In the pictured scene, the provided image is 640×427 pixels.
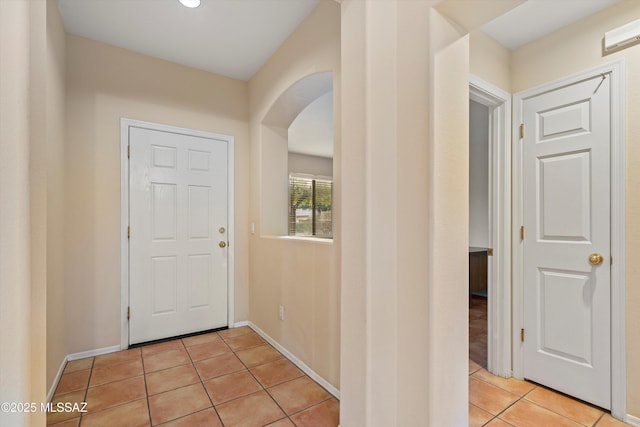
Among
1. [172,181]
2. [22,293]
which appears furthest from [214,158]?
[22,293]

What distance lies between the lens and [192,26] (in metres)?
2.40

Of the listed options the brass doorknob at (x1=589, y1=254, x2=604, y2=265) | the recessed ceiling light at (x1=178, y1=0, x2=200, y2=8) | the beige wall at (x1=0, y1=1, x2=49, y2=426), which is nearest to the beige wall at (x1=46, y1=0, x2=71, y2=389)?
the recessed ceiling light at (x1=178, y1=0, x2=200, y2=8)

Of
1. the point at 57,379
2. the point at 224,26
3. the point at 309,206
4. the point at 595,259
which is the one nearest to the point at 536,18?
the point at 595,259

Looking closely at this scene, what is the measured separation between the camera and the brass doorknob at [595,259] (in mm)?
1828

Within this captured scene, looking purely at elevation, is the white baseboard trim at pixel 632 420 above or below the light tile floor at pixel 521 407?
above

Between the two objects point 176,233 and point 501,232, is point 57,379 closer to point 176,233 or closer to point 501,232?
point 176,233

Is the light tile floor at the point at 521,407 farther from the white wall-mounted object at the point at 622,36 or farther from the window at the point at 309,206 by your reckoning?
the window at the point at 309,206

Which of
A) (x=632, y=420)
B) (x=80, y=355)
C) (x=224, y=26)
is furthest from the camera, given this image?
(x=80, y=355)

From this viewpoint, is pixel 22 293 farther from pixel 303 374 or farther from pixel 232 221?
pixel 232 221

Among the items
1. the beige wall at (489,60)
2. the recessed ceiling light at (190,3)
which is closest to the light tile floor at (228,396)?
the beige wall at (489,60)

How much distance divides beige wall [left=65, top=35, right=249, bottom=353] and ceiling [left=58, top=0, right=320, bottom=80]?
0.17m

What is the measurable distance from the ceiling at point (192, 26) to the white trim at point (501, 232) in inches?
63.9

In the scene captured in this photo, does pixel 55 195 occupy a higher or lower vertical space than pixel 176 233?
higher

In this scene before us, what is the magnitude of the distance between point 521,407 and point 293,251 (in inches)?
72.5
